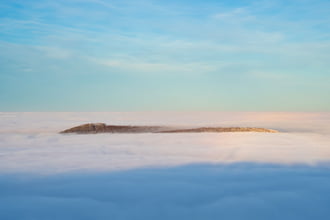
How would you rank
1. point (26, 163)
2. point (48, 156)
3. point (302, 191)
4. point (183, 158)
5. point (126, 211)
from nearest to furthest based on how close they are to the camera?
point (126, 211)
point (302, 191)
point (26, 163)
point (183, 158)
point (48, 156)

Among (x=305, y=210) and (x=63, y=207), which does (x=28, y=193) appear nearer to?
(x=63, y=207)

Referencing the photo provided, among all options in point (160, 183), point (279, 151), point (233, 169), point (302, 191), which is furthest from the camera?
point (279, 151)

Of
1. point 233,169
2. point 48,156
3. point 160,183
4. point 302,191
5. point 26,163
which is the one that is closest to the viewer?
point 302,191

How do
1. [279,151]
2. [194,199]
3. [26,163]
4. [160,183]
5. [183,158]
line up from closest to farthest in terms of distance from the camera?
[194,199], [160,183], [26,163], [183,158], [279,151]

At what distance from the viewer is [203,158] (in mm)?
5891

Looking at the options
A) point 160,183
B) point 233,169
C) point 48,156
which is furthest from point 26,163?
point 233,169

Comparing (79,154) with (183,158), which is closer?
(183,158)

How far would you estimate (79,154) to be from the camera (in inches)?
255

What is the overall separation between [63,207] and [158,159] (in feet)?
8.24

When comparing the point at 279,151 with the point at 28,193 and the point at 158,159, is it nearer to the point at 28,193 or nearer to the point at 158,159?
the point at 158,159

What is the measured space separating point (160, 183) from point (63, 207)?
1.22 metres

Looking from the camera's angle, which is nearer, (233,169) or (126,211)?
(126,211)

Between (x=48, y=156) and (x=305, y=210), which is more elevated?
(x=48, y=156)

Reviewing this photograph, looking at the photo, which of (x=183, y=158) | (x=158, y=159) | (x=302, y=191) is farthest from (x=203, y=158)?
(x=302, y=191)
